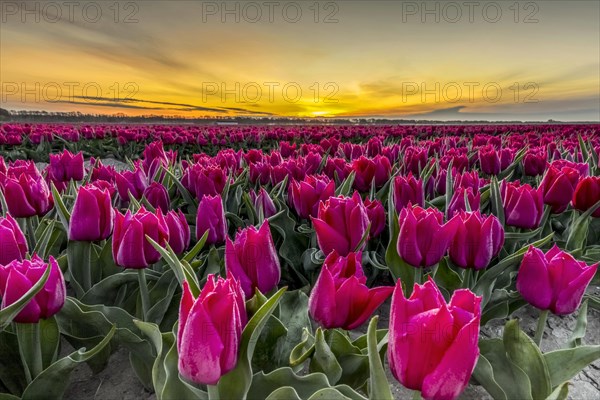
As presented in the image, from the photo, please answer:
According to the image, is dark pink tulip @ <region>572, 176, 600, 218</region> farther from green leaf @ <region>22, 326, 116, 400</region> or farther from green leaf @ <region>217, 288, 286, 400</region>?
green leaf @ <region>22, 326, 116, 400</region>

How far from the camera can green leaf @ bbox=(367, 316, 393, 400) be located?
70 cm

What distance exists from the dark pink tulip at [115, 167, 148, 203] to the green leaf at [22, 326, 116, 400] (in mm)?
1197

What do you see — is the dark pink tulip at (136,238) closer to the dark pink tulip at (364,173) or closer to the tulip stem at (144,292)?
the tulip stem at (144,292)

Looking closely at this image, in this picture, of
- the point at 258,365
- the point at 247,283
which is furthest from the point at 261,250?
the point at 258,365

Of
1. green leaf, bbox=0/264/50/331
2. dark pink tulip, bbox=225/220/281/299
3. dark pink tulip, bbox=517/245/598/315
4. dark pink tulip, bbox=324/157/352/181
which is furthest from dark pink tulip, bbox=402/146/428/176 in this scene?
green leaf, bbox=0/264/50/331

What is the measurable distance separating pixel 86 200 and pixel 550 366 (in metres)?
1.43

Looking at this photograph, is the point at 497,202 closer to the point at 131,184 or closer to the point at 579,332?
the point at 579,332

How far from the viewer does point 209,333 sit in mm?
723

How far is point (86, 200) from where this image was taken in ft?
4.74

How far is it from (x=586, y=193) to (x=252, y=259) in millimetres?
1682

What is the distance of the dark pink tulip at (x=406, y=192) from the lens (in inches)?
74.9

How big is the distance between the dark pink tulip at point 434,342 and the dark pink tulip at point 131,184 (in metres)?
1.87

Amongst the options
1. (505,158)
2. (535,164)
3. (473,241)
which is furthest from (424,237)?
(505,158)

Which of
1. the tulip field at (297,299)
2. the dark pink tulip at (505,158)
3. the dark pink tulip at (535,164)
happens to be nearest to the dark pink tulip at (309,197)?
the tulip field at (297,299)
